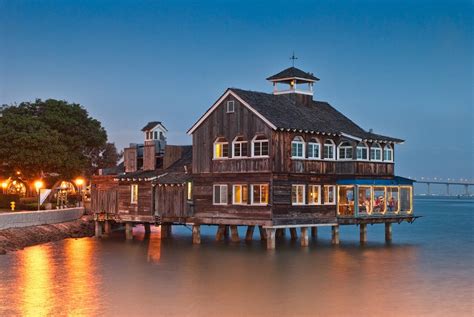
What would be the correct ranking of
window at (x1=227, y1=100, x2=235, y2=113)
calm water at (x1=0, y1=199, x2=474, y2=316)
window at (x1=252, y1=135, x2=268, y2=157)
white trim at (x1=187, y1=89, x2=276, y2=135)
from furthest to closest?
1. window at (x1=227, y1=100, x2=235, y2=113)
2. window at (x1=252, y1=135, x2=268, y2=157)
3. white trim at (x1=187, y1=89, x2=276, y2=135)
4. calm water at (x1=0, y1=199, x2=474, y2=316)

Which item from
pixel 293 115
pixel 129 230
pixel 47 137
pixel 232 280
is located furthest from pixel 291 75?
pixel 47 137

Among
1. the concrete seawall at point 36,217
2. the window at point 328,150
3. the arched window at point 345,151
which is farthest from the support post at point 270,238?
the concrete seawall at point 36,217

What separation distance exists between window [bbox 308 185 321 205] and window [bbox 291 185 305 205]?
0.61m

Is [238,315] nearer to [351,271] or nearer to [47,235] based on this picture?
[351,271]

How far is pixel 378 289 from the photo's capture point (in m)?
37.8

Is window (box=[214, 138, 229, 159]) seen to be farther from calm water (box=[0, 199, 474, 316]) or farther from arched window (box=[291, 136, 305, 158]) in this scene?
calm water (box=[0, 199, 474, 316])

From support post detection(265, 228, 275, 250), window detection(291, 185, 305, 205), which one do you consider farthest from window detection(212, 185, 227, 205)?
window detection(291, 185, 305, 205)

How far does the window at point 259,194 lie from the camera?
52219mm

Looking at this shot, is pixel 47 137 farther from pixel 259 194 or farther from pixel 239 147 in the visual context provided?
pixel 259 194

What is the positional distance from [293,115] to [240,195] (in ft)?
21.6

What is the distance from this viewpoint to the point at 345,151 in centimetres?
5722

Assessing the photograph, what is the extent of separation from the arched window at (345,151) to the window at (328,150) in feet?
2.96

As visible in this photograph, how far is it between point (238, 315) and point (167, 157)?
1300 inches

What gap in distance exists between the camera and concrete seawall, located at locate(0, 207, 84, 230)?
5488cm
